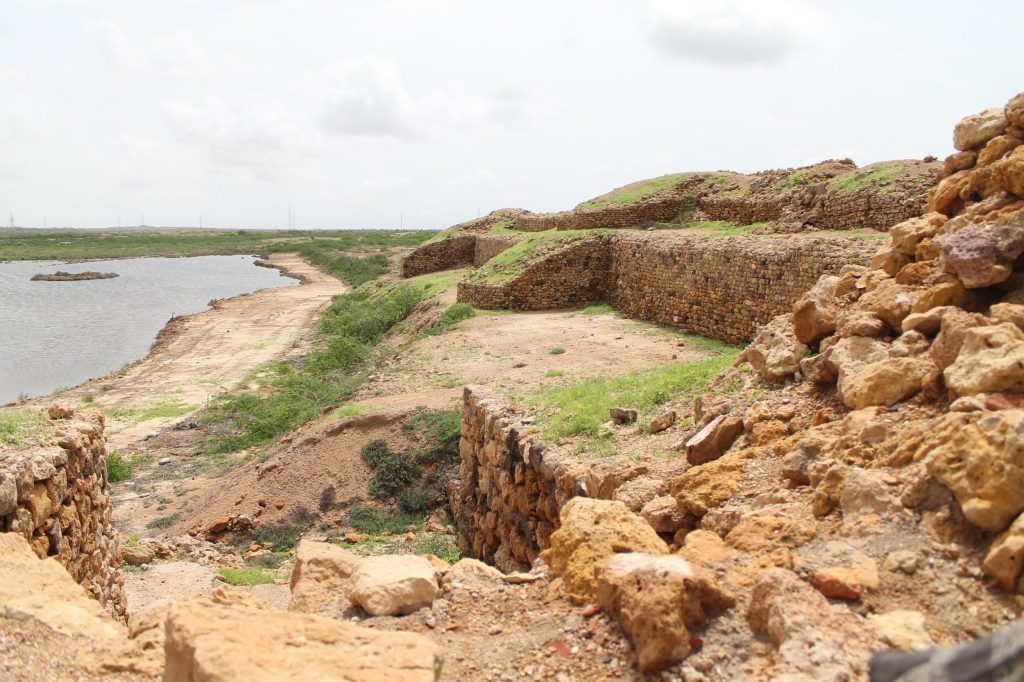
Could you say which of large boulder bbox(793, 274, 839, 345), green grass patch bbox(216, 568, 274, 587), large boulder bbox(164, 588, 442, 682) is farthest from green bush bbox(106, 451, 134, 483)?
large boulder bbox(793, 274, 839, 345)

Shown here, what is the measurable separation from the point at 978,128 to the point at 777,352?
214cm

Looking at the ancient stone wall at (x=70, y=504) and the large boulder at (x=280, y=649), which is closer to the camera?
the large boulder at (x=280, y=649)

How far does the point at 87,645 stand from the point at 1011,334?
178 inches

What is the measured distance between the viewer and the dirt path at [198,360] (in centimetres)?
1599

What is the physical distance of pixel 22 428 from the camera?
5719 mm

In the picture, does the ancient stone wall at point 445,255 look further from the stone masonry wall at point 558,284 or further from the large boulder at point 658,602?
the large boulder at point 658,602

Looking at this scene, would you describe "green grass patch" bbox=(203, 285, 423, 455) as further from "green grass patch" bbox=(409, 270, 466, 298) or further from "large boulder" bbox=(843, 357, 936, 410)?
"large boulder" bbox=(843, 357, 936, 410)

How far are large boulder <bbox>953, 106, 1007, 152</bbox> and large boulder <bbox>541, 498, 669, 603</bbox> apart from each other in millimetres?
3911

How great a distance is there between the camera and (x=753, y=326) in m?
Answer: 13.0

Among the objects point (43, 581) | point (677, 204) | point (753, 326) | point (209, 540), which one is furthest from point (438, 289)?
point (43, 581)

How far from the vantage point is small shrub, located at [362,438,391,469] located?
9.88 metres

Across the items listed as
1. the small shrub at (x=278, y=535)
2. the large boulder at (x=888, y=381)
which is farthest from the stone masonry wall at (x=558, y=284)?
the large boulder at (x=888, y=381)

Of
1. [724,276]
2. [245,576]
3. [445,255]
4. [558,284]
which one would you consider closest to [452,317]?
[558,284]

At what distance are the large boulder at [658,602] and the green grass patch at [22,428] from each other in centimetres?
429
